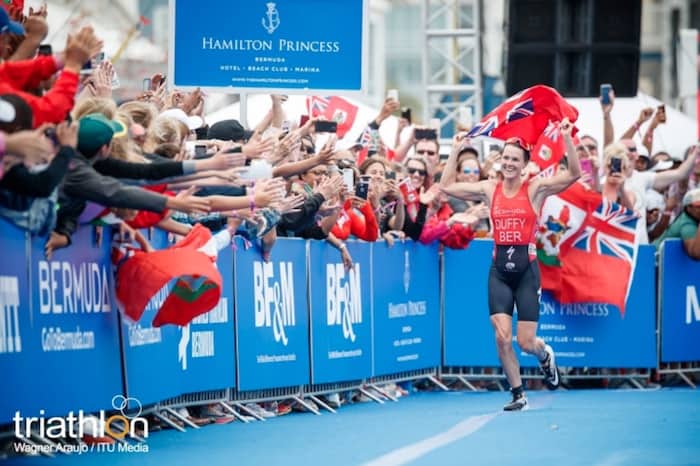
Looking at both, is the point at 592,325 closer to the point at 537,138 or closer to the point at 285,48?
the point at 537,138

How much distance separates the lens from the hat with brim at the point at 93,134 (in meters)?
10.3

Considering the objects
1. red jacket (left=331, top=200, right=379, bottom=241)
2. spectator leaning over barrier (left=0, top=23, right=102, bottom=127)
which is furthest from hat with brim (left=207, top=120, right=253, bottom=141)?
spectator leaning over barrier (left=0, top=23, right=102, bottom=127)

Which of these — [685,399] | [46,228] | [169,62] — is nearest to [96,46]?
[46,228]

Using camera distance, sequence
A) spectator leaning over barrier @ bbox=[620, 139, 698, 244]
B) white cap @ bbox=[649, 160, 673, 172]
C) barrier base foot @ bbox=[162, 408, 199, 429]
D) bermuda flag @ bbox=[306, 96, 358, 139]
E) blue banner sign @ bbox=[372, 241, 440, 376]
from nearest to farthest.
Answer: barrier base foot @ bbox=[162, 408, 199, 429] < blue banner sign @ bbox=[372, 241, 440, 376] < spectator leaning over barrier @ bbox=[620, 139, 698, 244] < bermuda flag @ bbox=[306, 96, 358, 139] < white cap @ bbox=[649, 160, 673, 172]

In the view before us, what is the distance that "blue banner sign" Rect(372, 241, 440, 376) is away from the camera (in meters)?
17.2

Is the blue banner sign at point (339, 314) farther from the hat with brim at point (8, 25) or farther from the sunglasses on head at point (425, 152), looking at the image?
the hat with brim at point (8, 25)

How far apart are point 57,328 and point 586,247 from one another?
916 cm

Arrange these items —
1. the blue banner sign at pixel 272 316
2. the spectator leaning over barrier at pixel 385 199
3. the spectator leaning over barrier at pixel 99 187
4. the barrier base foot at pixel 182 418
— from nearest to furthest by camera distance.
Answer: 1. the spectator leaning over barrier at pixel 99 187
2. the barrier base foot at pixel 182 418
3. the blue banner sign at pixel 272 316
4. the spectator leaning over barrier at pixel 385 199

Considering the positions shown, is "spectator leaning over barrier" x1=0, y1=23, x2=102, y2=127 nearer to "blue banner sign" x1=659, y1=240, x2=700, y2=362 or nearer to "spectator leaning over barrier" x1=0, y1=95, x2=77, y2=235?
"spectator leaning over barrier" x1=0, y1=95, x2=77, y2=235

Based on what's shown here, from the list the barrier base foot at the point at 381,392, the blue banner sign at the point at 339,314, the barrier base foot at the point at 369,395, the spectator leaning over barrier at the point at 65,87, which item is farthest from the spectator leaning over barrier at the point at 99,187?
the barrier base foot at the point at 381,392

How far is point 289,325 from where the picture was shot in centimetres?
1508

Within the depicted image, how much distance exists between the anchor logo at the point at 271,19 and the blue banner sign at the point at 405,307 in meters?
3.09

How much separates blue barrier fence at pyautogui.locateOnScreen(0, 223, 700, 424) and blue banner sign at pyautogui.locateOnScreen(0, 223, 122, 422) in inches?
0.4

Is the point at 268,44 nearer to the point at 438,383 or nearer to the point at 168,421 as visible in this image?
the point at 168,421
